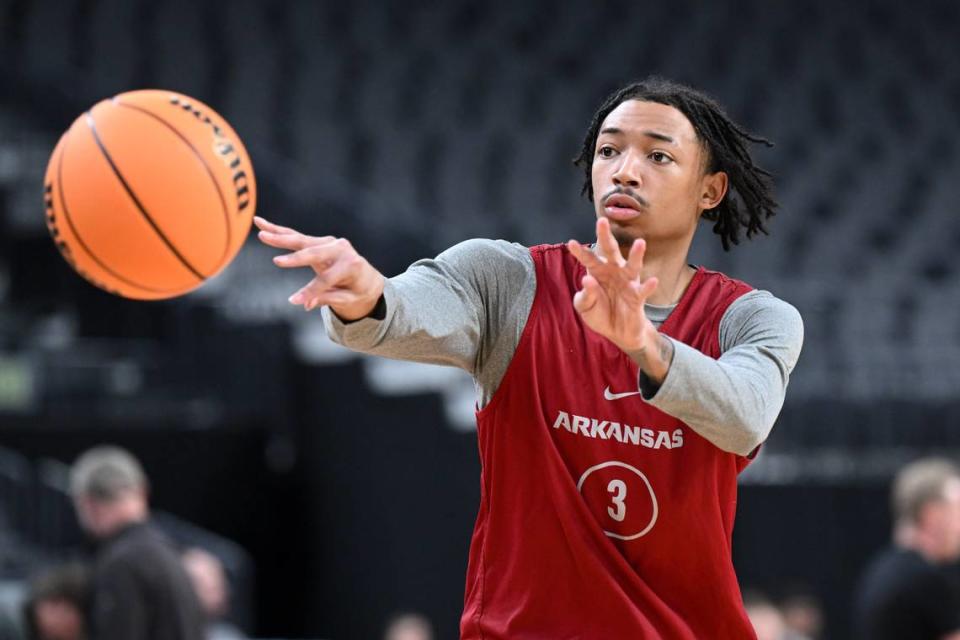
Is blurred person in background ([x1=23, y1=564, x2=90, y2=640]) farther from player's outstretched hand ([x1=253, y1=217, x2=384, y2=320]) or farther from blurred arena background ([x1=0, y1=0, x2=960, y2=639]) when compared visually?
player's outstretched hand ([x1=253, y1=217, x2=384, y2=320])

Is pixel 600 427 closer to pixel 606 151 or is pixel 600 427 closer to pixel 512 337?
pixel 512 337

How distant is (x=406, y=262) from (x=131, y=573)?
5.47 m

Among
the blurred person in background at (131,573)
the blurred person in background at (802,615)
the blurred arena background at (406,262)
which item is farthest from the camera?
the blurred arena background at (406,262)

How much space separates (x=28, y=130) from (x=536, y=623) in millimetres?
10292

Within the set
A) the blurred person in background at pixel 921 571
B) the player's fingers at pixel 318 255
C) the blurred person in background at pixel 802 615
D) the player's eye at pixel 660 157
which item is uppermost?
the player's eye at pixel 660 157

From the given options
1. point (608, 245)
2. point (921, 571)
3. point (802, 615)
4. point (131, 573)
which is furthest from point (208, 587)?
point (608, 245)

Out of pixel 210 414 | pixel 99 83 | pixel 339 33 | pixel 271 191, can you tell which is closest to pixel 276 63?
pixel 339 33

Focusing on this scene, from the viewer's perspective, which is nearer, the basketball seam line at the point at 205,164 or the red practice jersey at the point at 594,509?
the red practice jersey at the point at 594,509

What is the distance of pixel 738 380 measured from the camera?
2.70m

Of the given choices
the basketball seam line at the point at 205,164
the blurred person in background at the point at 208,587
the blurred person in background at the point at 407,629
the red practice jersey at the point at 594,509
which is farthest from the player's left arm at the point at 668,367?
the blurred person in background at the point at 407,629

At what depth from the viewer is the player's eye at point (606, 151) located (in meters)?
3.10

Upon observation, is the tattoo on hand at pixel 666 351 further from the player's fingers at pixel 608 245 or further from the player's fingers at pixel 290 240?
the player's fingers at pixel 290 240

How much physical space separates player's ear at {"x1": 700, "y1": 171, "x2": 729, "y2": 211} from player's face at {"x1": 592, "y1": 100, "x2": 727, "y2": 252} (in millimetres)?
61

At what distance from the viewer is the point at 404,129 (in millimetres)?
14508
